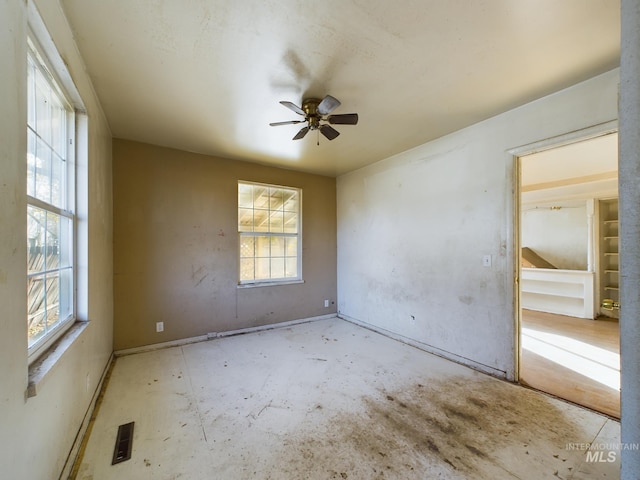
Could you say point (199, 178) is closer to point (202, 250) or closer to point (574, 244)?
point (202, 250)

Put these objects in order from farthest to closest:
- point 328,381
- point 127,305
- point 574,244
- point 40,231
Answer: point 574,244, point 127,305, point 328,381, point 40,231

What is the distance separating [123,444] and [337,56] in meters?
2.92

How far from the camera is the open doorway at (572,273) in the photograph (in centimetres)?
264

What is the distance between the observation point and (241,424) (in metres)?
1.97

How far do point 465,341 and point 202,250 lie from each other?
11.1ft

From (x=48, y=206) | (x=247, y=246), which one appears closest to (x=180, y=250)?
(x=247, y=246)

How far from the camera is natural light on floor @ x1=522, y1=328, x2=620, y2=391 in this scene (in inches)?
105

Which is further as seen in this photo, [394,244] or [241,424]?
[394,244]

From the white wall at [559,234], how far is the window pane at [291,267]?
17.2 feet

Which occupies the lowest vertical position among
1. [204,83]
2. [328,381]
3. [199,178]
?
[328,381]

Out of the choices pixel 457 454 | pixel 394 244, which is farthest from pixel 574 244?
pixel 457 454

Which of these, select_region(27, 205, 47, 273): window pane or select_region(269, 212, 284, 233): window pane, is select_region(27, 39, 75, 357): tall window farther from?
select_region(269, 212, 284, 233): window pane

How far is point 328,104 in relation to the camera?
2090 mm

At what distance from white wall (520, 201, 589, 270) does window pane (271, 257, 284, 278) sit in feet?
18.0
